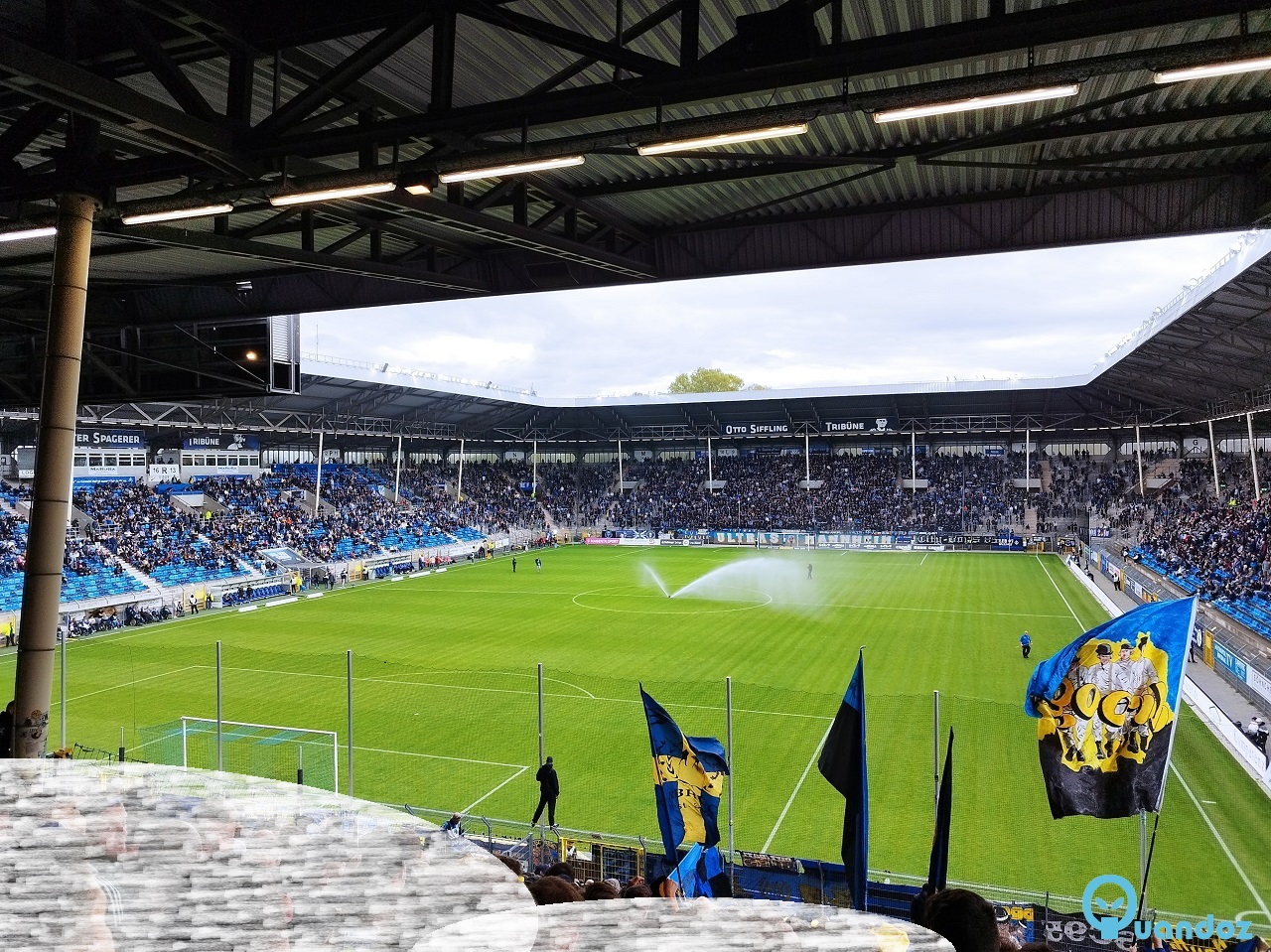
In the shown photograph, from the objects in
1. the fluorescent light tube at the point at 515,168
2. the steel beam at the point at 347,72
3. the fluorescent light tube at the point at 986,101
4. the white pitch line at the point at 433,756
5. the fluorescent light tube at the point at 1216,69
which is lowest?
the white pitch line at the point at 433,756

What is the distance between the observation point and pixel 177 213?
9.42 meters

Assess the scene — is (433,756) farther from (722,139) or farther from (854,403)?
(854,403)

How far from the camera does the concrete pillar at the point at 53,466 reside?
30.8ft

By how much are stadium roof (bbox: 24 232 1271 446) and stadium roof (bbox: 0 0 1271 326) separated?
13.7m

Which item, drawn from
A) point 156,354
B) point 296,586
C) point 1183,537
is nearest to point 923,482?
point 1183,537

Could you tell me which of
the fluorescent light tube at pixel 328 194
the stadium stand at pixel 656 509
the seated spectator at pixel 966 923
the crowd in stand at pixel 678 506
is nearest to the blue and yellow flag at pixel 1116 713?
the seated spectator at pixel 966 923

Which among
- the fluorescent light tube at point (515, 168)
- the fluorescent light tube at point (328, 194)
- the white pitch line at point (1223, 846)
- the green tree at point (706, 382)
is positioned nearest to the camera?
the fluorescent light tube at point (515, 168)

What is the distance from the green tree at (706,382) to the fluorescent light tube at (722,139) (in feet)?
352

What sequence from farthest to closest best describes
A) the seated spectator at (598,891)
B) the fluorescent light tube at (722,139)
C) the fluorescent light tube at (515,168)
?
the fluorescent light tube at (515,168) → the fluorescent light tube at (722,139) → the seated spectator at (598,891)

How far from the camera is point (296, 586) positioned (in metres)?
43.1

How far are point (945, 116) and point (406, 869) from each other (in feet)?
31.4

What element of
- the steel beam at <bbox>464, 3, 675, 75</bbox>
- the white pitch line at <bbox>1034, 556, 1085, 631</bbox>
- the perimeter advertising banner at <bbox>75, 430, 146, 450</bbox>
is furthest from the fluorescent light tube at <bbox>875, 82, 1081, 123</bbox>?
the perimeter advertising banner at <bbox>75, 430, 146, 450</bbox>

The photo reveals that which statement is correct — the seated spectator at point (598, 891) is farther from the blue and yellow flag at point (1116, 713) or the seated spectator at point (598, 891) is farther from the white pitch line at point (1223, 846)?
the white pitch line at point (1223, 846)

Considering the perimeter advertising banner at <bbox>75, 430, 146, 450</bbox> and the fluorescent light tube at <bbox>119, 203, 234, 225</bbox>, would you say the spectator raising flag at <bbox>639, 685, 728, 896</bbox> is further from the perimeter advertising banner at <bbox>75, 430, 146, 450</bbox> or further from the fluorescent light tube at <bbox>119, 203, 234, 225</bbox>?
the perimeter advertising banner at <bbox>75, 430, 146, 450</bbox>
